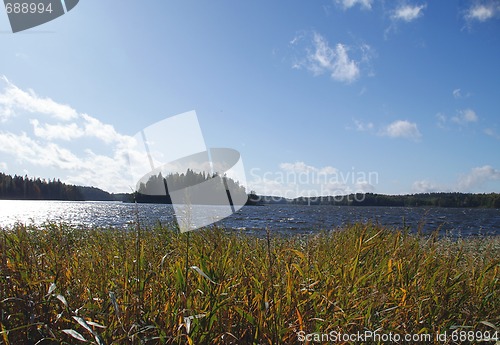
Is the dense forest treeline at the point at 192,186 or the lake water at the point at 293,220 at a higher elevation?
the dense forest treeline at the point at 192,186

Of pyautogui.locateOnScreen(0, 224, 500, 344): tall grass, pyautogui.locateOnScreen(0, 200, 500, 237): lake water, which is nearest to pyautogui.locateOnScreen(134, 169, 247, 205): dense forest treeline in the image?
pyautogui.locateOnScreen(0, 200, 500, 237): lake water

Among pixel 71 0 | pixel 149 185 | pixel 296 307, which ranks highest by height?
pixel 71 0

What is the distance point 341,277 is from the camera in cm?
361

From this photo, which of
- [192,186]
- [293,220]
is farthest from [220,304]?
[293,220]

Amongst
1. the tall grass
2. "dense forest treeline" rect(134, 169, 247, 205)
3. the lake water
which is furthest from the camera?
the lake water

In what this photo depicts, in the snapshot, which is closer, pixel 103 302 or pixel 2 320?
pixel 2 320

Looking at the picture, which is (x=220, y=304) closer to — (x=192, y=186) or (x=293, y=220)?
(x=192, y=186)

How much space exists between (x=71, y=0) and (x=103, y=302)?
5.20m

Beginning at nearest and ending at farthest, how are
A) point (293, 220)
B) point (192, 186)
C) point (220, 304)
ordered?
1. point (220, 304)
2. point (192, 186)
3. point (293, 220)

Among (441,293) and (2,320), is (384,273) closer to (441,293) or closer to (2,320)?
(441,293)

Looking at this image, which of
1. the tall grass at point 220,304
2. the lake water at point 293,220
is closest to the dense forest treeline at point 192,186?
the lake water at point 293,220

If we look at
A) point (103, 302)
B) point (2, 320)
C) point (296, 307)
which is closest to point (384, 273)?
point (296, 307)

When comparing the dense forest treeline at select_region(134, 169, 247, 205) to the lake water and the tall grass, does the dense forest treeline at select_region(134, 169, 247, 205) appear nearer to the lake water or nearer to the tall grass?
the lake water

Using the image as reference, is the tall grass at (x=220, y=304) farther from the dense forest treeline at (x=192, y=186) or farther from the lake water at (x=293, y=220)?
the dense forest treeline at (x=192, y=186)
